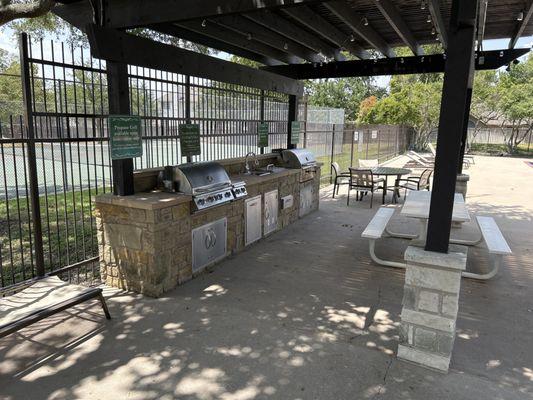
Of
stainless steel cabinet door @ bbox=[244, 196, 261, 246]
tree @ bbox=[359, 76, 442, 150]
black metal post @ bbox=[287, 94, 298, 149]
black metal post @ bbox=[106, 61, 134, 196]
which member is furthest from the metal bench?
tree @ bbox=[359, 76, 442, 150]

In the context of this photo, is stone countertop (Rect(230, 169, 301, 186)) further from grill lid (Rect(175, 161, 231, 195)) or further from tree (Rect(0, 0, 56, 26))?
tree (Rect(0, 0, 56, 26))

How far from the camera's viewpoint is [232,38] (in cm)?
581

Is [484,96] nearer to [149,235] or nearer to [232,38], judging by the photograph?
[232,38]

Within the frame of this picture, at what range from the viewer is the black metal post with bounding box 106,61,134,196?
389 cm

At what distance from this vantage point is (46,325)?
340cm

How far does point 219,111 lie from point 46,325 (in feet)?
13.2

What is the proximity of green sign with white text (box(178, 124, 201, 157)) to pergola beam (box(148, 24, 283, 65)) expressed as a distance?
1.23 meters

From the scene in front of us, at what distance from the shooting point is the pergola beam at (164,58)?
3.69 metres

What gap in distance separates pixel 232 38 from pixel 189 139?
5.84 feet

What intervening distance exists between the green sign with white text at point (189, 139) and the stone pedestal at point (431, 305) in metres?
3.27

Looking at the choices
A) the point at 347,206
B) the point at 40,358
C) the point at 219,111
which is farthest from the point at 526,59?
the point at 40,358

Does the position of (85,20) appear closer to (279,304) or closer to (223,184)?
(223,184)

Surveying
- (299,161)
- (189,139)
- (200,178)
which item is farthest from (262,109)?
(200,178)

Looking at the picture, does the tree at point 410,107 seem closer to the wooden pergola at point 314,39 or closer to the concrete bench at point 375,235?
the wooden pergola at point 314,39
